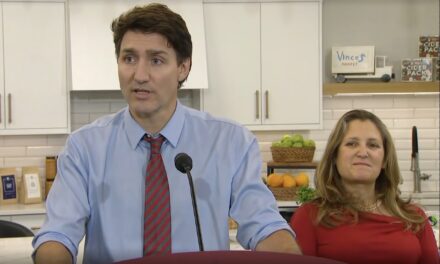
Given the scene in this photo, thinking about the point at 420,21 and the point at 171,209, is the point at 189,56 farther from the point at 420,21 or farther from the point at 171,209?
the point at 420,21

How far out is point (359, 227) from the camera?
226 cm

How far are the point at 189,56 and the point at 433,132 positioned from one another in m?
3.51

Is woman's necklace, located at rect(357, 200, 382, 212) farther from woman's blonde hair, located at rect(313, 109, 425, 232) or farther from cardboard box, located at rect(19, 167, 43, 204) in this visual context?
cardboard box, located at rect(19, 167, 43, 204)

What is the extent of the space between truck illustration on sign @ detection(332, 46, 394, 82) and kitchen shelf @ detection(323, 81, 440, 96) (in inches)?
3.5

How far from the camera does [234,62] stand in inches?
174

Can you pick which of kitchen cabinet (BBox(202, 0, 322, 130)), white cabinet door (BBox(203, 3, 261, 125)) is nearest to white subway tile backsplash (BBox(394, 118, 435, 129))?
kitchen cabinet (BBox(202, 0, 322, 130))

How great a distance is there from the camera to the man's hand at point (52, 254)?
54.5 inches

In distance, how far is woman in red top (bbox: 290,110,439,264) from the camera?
2.23m

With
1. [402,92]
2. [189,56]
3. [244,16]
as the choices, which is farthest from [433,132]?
[189,56]

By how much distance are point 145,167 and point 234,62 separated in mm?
2822

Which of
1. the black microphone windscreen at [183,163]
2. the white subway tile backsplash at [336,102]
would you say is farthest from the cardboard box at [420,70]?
the black microphone windscreen at [183,163]

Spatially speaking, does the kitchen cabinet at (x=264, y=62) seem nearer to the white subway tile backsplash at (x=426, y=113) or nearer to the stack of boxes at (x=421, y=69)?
the stack of boxes at (x=421, y=69)

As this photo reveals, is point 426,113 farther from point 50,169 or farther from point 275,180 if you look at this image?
point 50,169

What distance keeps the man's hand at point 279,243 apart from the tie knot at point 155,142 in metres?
0.37
